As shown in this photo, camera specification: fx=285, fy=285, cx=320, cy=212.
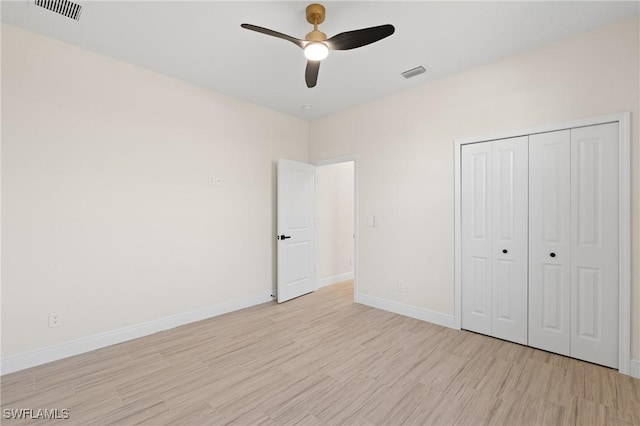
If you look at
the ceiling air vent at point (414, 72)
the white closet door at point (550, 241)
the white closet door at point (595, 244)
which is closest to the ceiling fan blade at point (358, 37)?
the ceiling air vent at point (414, 72)

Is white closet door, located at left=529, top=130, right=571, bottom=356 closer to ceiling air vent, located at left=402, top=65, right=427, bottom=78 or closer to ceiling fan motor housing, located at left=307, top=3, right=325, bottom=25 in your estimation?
ceiling air vent, located at left=402, top=65, right=427, bottom=78

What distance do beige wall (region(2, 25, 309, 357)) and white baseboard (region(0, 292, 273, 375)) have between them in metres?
0.06

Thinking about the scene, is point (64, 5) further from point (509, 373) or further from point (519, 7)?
point (509, 373)

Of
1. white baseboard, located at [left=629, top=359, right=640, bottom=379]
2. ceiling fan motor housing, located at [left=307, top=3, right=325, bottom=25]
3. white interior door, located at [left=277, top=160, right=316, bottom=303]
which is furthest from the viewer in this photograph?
white interior door, located at [left=277, top=160, right=316, bottom=303]

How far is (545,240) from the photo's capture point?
2.70 meters

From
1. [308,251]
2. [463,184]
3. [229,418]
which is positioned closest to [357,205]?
[308,251]

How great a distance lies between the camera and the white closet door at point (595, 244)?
237 cm

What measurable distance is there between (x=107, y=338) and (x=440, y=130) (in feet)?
13.9

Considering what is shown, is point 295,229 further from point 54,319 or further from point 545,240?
point 545,240

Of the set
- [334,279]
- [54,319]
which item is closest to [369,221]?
[334,279]

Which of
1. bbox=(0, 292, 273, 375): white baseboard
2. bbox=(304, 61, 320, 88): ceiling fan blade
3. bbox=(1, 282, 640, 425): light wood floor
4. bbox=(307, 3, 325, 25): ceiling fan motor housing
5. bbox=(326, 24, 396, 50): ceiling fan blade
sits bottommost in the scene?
bbox=(1, 282, 640, 425): light wood floor

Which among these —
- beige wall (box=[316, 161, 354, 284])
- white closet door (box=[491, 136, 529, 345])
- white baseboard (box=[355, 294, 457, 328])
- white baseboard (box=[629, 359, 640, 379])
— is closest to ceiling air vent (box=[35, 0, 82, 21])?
beige wall (box=[316, 161, 354, 284])

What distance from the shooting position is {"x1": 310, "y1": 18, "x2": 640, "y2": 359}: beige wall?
2.38 meters

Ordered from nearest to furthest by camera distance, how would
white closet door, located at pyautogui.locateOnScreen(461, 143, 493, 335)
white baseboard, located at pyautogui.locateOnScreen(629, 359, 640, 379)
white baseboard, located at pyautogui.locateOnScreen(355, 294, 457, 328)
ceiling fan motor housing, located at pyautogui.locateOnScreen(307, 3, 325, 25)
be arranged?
ceiling fan motor housing, located at pyautogui.locateOnScreen(307, 3, 325, 25) < white baseboard, located at pyautogui.locateOnScreen(629, 359, 640, 379) < white closet door, located at pyautogui.locateOnScreen(461, 143, 493, 335) < white baseboard, located at pyautogui.locateOnScreen(355, 294, 457, 328)
